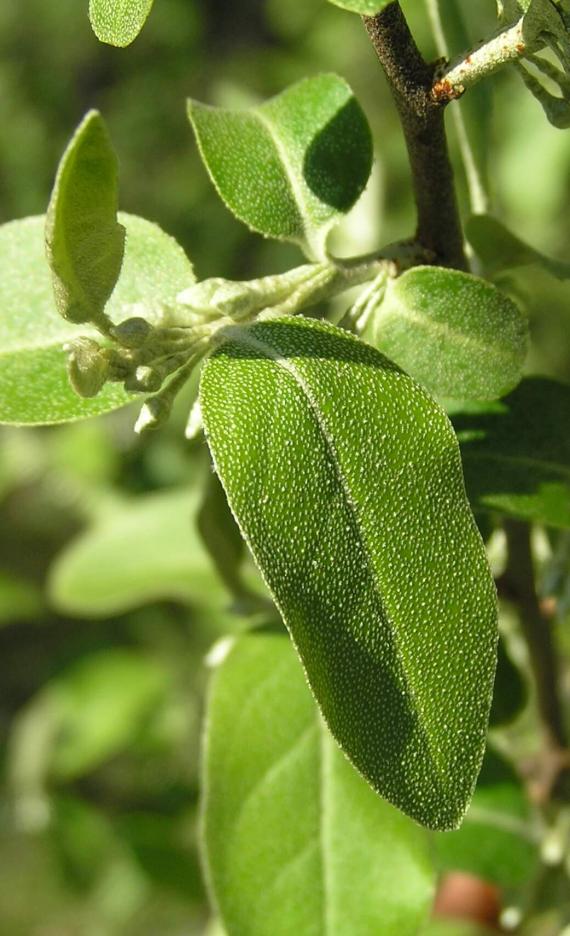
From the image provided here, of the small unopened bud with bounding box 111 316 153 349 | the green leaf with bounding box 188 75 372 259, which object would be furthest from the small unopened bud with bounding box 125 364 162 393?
the green leaf with bounding box 188 75 372 259

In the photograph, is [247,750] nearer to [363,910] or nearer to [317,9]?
[363,910]

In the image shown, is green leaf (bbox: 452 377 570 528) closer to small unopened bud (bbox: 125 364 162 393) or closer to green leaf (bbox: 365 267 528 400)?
green leaf (bbox: 365 267 528 400)

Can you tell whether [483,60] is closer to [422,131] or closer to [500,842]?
[422,131]

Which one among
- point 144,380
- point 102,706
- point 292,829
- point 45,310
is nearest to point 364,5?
point 144,380

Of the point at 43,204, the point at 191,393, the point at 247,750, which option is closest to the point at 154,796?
the point at 191,393

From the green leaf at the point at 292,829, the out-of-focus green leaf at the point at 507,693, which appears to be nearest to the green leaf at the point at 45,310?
the green leaf at the point at 292,829

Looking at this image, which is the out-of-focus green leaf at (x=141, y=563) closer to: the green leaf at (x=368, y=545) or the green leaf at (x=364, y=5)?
the green leaf at (x=368, y=545)
